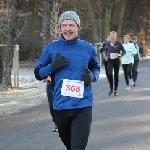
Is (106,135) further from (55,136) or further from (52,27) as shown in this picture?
(52,27)

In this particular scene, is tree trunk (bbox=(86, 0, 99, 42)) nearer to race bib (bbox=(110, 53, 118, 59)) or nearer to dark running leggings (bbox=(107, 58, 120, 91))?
dark running leggings (bbox=(107, 58, 120, 91))

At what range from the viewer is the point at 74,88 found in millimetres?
4793

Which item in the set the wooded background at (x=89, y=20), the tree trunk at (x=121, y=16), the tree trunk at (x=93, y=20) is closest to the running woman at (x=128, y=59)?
the wooded background at (x=89, y=20)

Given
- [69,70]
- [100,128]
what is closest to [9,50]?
[100,128]

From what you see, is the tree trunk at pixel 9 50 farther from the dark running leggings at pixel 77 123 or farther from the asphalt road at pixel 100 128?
the dark running leggings at pixel 77 123

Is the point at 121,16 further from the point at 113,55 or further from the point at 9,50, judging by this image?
the point at 113,55

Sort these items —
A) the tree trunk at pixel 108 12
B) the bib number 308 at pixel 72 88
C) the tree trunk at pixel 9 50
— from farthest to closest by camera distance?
1. the tree trunk at pixel 108 12
2. the tree trunk at pixel 9 50
3. the bib number 308 at pixel 72 88

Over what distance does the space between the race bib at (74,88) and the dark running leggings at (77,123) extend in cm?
16

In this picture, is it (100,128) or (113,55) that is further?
(113,55)

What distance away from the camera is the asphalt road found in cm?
743

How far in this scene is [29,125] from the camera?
9.55m

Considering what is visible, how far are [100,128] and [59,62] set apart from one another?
4.19 meters

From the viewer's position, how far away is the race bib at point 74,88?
4.81 m

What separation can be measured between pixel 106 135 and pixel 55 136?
0.86m
